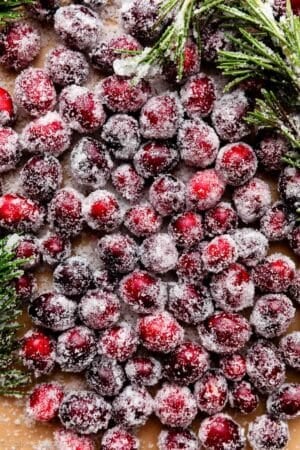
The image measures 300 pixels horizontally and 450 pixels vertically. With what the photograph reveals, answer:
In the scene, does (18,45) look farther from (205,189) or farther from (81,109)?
(205,189)

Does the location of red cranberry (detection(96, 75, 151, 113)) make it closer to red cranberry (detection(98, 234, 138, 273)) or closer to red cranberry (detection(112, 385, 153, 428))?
red cranberry (detection(98, 234, 138, 273))

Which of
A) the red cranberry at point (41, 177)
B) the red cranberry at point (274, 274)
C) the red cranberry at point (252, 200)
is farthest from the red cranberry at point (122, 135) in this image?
the red cranberry at point (274, 274)

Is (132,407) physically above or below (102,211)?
below

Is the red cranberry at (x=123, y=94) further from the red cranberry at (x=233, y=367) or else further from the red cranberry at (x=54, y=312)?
the red cranberry at (x=233, y=367)

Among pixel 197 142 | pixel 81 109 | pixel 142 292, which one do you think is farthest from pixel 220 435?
pixel 81 109

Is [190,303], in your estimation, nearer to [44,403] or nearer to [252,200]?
[252,200]

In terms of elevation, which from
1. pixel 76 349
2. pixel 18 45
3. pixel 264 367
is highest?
pixel 18 45

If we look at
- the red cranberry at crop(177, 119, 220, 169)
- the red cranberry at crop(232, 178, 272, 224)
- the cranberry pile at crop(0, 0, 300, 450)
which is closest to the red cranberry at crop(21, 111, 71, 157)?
the cranberry pile at crop(0, 0, 300, 450)
